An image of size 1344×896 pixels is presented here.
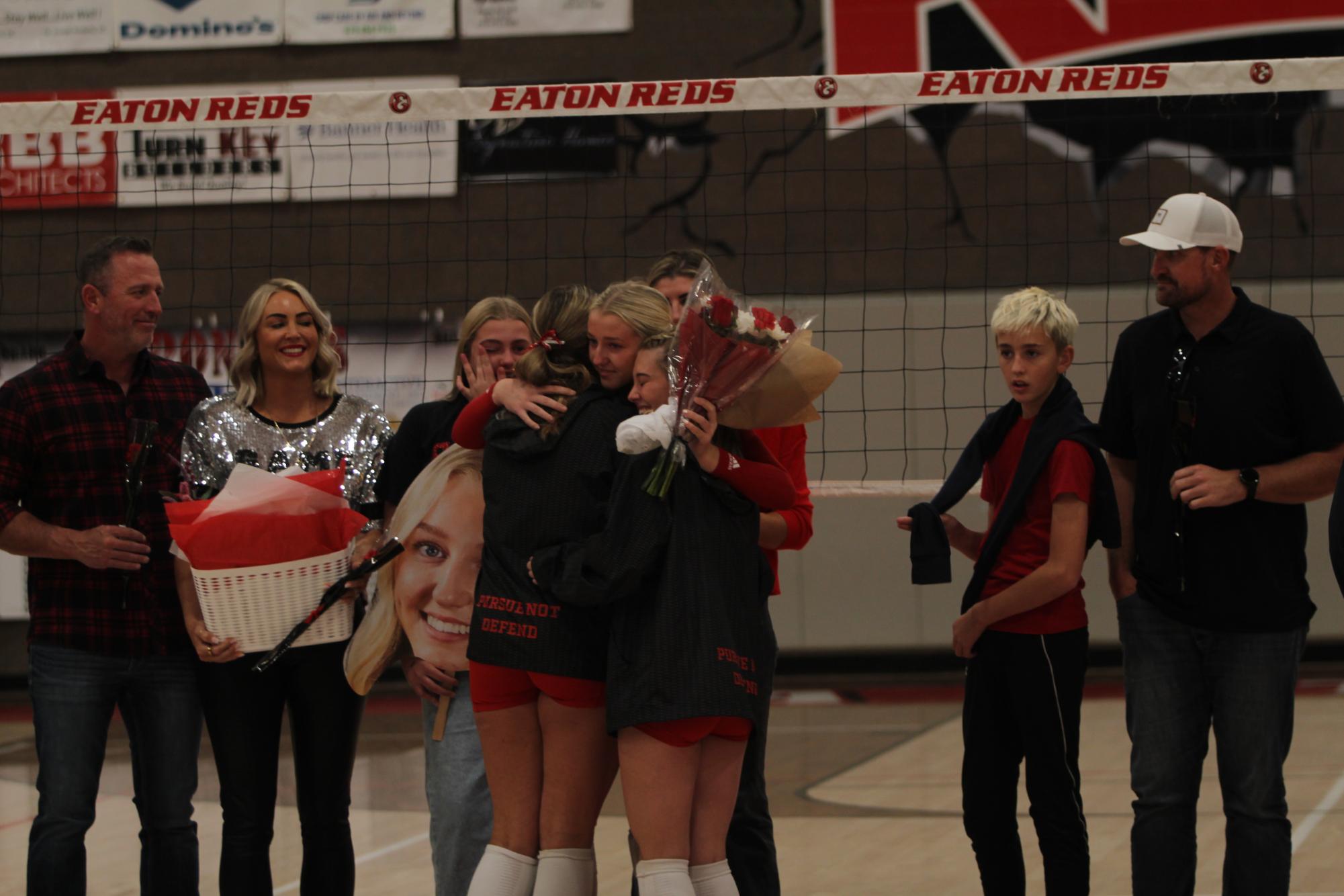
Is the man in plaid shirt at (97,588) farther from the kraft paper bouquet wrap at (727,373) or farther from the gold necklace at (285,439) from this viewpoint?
the kraft paper bouquet wrap at (727,373)

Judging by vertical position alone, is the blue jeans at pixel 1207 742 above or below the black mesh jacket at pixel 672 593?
below

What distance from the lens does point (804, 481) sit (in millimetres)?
3451

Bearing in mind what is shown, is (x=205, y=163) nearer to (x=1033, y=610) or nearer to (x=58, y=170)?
(x=58, y=170)

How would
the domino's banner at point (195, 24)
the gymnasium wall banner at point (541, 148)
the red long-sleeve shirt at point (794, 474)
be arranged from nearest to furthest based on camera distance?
the red long-sleeve shirt at point (794, 474) < the gymnasium wall banner at point (541, 148) < the domino's banner at point (195, 24)

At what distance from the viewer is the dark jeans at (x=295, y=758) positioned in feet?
11.4

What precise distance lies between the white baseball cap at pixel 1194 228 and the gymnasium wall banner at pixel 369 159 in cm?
647

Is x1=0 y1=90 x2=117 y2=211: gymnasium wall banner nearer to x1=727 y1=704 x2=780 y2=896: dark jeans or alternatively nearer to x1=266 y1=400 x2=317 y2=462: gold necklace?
x1=266 y1=400 x2=317 y2=462: gold necklace

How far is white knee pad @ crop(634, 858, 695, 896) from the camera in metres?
2.75

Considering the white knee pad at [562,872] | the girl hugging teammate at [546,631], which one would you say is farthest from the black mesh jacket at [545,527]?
the white knee pad at [562,872]

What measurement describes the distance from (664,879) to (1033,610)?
3.93 ft

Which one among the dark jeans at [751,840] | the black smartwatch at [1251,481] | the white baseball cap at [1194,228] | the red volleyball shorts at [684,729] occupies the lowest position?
the dark jeans at [751,840]

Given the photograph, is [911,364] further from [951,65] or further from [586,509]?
[586,509]

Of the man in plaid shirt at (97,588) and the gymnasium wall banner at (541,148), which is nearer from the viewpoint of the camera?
the man in plaid shirt at (97,588)

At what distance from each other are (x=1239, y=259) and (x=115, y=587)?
24.2 feet
